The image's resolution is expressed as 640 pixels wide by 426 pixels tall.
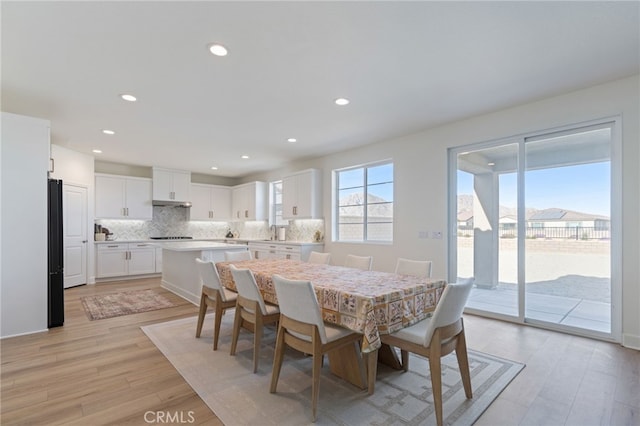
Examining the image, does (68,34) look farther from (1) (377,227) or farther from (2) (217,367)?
(1) (377,227)

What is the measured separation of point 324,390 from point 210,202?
707 cm

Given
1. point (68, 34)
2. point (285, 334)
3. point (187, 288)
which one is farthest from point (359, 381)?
point (187, 288)

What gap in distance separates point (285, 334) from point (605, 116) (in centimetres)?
377

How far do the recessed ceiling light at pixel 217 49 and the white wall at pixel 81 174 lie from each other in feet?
15.1

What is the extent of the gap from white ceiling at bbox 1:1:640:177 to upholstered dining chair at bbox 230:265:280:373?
1.85 m

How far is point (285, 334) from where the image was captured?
2217 mm

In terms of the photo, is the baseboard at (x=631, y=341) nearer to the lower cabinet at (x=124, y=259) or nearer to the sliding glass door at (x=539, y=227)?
the sliding glass door at (x=539, y=227)

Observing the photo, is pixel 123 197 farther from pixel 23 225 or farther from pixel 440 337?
pixel 440 337

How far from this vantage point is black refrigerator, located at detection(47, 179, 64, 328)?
3.62m

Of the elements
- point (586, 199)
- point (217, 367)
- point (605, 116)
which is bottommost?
point (217, 367)

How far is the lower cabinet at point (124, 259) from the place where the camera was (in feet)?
21.1

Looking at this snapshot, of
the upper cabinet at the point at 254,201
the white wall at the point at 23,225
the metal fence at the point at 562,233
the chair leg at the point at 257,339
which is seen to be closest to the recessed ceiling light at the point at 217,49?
the chair leg at the point at 257,339

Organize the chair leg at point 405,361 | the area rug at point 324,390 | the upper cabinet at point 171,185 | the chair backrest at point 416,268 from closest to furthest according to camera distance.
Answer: the area rug at point 324,390, the chair leg at point 405,361, the chair backrest at point 416,268, the upper cabinet at point 171,185

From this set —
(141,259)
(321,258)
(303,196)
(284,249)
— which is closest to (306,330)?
(321,258)
